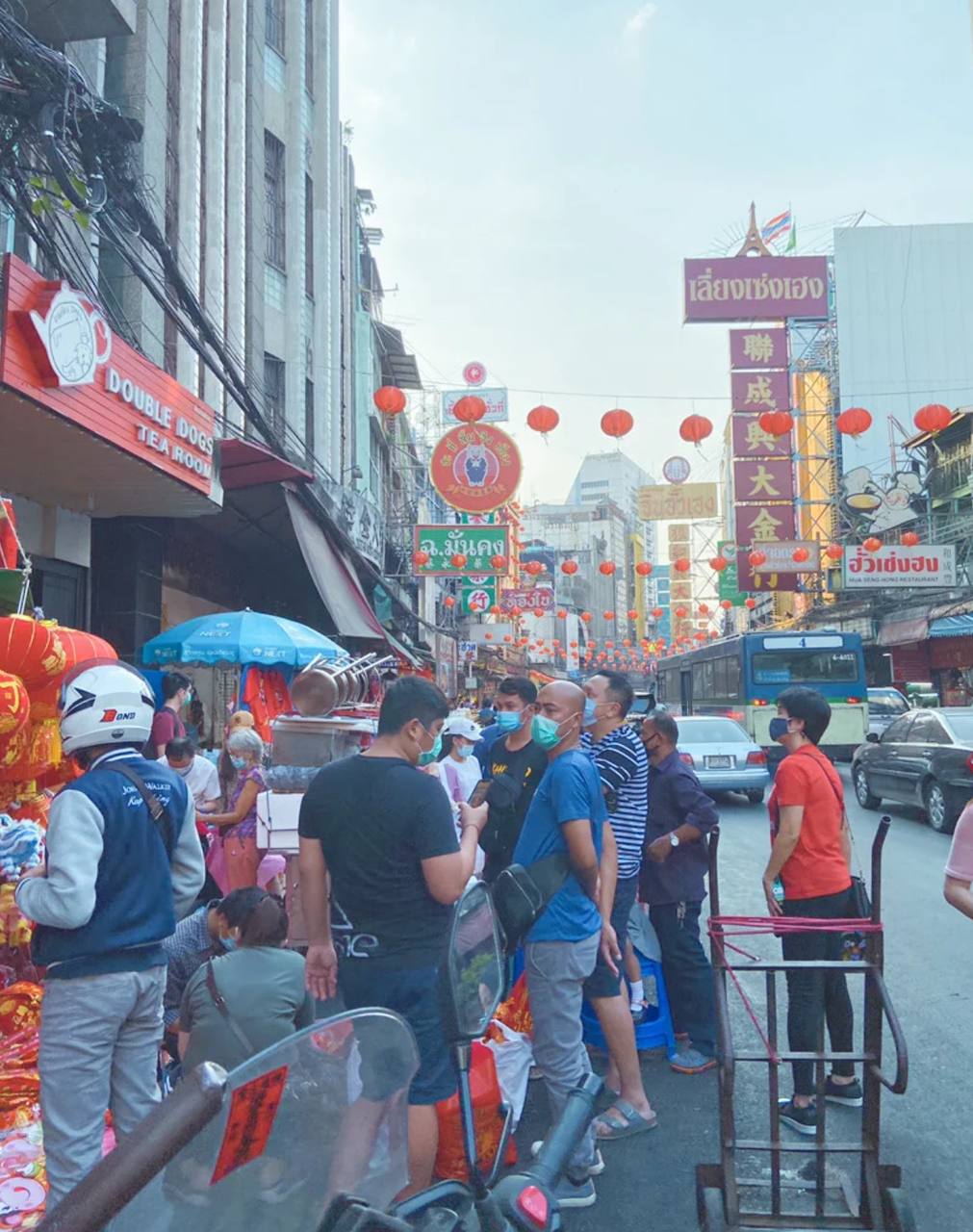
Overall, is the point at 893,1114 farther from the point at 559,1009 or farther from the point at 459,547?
the point at 459,547

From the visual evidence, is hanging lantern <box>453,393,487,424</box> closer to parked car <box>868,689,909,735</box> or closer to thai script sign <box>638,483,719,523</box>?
thai script sign <box>638,483,719,523</box>

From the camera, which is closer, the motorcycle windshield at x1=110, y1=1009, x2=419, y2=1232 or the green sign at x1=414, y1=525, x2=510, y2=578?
the motorcycle windshield at x1=110, y1=1009, x2=419, y2=1232

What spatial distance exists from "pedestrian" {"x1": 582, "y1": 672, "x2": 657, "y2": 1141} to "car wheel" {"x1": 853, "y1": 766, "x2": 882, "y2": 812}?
35.2 feet

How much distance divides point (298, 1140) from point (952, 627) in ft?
94.8

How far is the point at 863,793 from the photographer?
14625 millimetres

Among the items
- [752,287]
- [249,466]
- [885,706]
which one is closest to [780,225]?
[752,287]

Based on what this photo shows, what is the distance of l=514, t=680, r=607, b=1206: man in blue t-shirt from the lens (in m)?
3.66

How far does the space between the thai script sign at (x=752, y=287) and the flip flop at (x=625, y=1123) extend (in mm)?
31952

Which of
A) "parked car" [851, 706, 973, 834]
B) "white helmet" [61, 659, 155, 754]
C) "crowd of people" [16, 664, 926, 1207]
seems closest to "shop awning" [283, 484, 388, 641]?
"parked car" [851, 706, 973, 834]

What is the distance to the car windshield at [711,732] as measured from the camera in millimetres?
14836

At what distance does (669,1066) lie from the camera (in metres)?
4.83

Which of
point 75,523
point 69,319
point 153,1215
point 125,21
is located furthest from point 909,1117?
point 125,21

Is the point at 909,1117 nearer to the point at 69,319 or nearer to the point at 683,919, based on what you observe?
the point at 683,919

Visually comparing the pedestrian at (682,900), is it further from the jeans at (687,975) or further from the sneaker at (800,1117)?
the sneaker at (800,1117)
